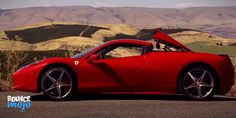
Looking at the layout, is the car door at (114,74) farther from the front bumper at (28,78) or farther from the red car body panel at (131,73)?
the front bumper at (28,78)

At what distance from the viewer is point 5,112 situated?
6.41 m

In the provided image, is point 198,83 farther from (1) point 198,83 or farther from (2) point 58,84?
(2) point 58,84

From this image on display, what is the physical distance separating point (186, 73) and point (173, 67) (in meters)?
0.27

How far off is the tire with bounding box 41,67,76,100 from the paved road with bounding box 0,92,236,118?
0.19 m

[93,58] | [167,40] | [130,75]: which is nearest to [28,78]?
[93,58]

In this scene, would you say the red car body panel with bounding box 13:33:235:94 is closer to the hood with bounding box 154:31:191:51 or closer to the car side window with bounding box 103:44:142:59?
the car side window with bounding box 103:44:142:59

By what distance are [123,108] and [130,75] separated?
57.7 inches

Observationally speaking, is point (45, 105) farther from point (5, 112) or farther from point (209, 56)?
point (209, 56)

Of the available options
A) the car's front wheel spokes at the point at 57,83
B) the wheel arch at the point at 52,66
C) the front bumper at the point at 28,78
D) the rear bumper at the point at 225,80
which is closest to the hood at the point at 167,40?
the rear bumper at the point at 225,80

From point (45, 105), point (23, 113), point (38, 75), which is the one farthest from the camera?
point (38, 75)

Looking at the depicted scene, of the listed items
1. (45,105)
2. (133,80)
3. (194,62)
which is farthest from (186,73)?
(45,105)

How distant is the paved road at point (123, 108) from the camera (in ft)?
20.2

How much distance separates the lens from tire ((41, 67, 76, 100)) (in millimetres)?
7969

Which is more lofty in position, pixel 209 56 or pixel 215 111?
pixel 209 56
